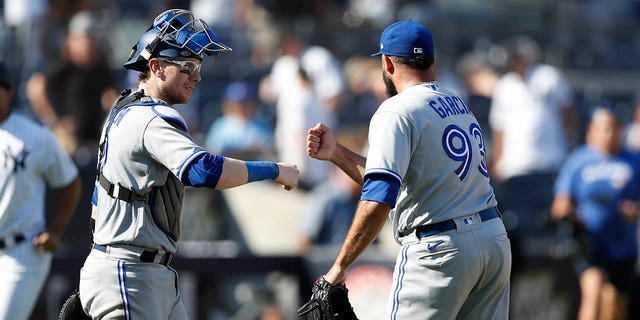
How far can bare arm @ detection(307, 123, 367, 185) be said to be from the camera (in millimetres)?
6031

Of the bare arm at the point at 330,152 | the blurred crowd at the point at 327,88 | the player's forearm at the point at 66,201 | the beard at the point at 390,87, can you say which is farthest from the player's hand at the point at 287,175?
the blurred crowd at the point at 327,88

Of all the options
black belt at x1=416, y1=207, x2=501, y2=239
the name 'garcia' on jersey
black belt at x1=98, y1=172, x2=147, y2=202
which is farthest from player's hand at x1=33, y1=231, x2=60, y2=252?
the name 'garcia' on jersey

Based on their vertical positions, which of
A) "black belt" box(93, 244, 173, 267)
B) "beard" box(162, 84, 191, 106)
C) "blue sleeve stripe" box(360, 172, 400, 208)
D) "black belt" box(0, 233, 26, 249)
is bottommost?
"black belt" box(0, 233, 26, 249)

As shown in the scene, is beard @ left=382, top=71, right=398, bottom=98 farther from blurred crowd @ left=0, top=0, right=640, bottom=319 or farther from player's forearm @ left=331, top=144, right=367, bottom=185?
blurred crowd @ left=0, top=0, right=640, bottom=319

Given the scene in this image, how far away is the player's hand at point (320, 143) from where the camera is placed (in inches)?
237

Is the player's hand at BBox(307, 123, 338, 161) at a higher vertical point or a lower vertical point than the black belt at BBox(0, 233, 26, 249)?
higher

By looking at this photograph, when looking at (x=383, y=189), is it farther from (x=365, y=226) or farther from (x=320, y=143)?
(x=320, y=143)

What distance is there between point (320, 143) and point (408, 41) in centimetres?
75

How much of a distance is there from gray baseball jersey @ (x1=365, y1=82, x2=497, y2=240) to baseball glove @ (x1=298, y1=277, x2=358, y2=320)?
0.50 m

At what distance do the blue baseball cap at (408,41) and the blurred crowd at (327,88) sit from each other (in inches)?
226

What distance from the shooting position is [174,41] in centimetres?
563

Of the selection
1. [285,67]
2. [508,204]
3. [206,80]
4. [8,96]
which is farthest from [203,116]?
[8,96]

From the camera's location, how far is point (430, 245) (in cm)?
568

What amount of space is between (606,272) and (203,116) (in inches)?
215
